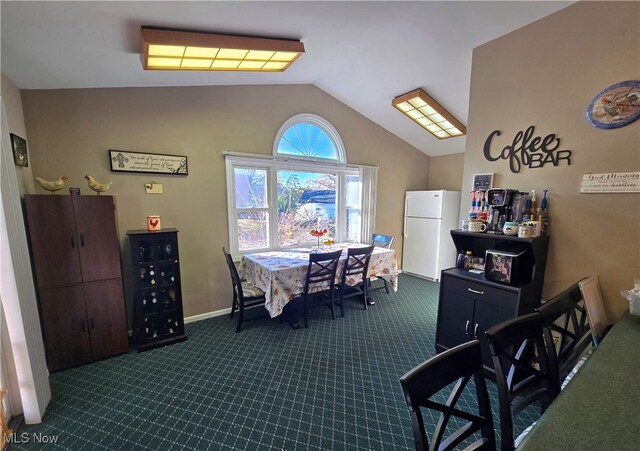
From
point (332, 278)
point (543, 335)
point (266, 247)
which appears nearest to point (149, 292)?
point (266, 247)

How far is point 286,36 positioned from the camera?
2289 mm

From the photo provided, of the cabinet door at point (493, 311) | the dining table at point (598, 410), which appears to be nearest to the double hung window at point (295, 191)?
the cabinet door at point (493, 311)

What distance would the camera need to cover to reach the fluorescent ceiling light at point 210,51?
189 centimetres

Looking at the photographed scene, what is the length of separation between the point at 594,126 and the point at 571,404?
196 cm

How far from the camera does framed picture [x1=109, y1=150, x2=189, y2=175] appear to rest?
265 cm

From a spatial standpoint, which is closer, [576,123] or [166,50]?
[576,123]

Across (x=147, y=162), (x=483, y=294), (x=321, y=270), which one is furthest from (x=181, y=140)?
(x=483, y=294)

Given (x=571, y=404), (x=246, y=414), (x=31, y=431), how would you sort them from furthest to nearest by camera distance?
1. (x=246, y=414)
2. (x=31, y=431)
3. (x=571, y=404)

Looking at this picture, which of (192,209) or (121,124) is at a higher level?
(121,124)

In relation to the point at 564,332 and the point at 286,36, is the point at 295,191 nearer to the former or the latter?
the point at 286,36

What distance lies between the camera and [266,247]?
12.3ft

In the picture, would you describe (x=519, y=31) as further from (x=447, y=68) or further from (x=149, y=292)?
(x=149, y=292)

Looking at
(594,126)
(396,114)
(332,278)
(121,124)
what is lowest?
(332,278)

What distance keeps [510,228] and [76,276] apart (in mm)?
3690
